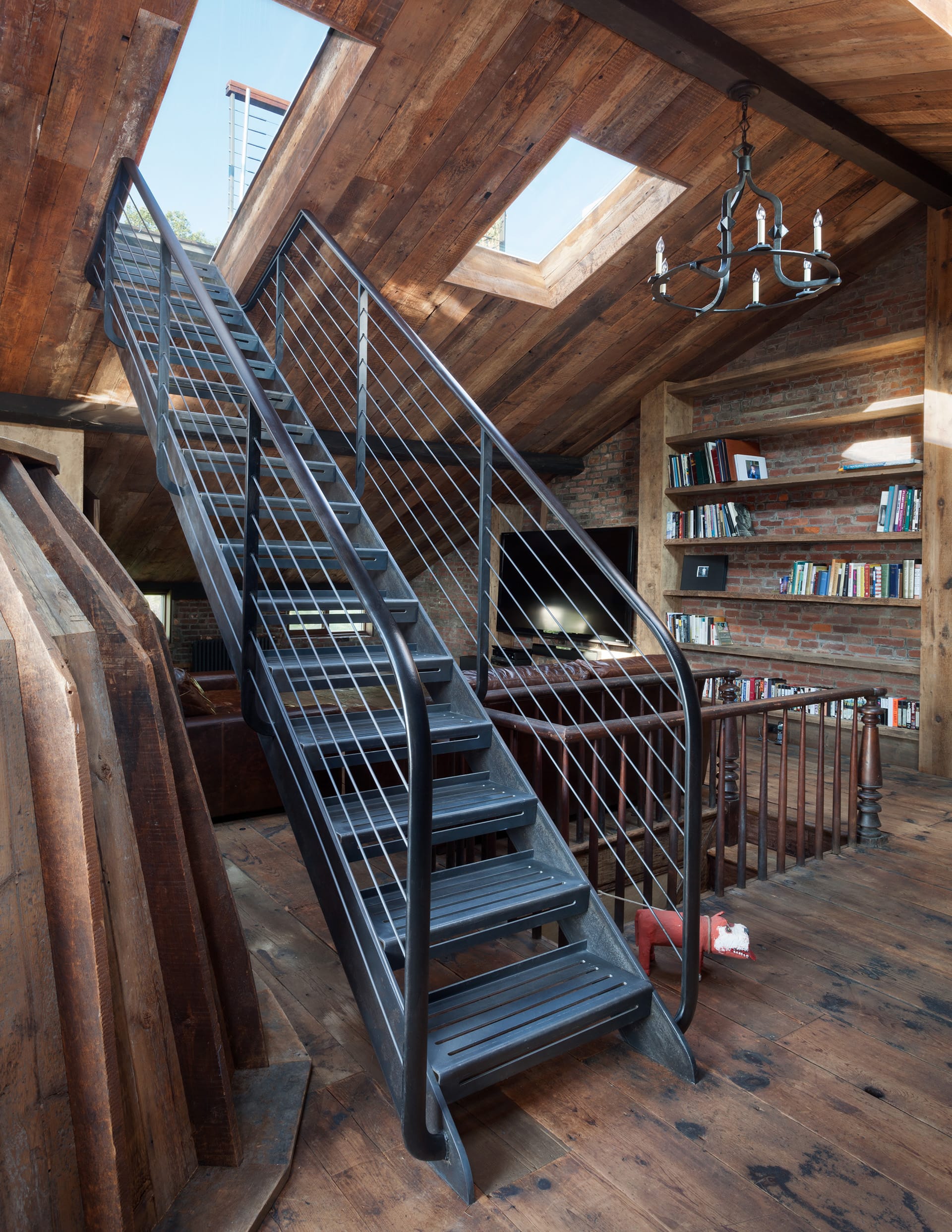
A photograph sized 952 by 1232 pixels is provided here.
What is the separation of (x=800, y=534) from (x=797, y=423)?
0.74 m

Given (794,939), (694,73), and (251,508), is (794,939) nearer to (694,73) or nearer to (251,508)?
(251,508)

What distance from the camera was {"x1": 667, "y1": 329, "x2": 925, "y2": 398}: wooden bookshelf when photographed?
4.86 meters

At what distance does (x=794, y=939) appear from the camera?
2447mm

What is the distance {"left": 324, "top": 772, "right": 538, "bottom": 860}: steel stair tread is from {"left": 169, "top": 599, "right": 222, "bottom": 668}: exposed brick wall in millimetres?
6070

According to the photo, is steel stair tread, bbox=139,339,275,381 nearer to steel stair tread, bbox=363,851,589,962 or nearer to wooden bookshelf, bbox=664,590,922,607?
steel stair tread, bbox=363,851,589,962

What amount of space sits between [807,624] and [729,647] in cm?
56

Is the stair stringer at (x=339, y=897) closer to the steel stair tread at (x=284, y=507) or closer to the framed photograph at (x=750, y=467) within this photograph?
the steel stair tread at (x=284, y=507)

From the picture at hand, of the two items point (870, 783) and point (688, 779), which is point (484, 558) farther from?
point (870, 783)

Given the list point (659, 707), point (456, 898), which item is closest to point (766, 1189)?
point (456, 898)

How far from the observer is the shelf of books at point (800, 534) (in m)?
4.90

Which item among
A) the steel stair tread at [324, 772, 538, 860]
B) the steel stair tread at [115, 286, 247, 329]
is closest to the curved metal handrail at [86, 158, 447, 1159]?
the steel stair tread at [324, 772, 538, 860]

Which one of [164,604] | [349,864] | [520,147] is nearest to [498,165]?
[520,147]

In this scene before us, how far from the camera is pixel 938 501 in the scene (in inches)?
176

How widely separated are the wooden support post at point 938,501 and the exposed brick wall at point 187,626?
20.0 feet
